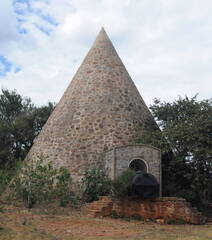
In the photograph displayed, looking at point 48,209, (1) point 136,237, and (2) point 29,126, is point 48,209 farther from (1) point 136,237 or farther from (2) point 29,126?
(2) point 29,126

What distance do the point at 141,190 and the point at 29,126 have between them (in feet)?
38.4

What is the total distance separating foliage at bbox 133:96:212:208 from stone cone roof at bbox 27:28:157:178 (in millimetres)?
1310

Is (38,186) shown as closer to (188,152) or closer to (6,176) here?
(6,176)

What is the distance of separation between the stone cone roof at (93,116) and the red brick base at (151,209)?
336cm

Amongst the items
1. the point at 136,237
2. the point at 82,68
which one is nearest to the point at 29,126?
the point at 82,68

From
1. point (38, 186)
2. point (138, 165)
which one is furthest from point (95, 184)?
point (38, 186)

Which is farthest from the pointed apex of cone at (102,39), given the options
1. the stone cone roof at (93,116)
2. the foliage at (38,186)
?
the foliage at (38,186)

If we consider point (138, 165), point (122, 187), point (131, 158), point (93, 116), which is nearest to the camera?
point (122, 187)

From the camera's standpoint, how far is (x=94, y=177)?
1359 centimetres

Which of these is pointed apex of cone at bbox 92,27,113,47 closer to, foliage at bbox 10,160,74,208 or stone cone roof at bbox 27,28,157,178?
stone cone roof at bbox 27,28,157,178

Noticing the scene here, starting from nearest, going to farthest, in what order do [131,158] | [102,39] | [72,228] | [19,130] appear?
1. [72,228]
2. [131,158]
3. [102,39]
4. [19,130]

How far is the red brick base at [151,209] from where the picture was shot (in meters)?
11.5

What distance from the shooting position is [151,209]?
11.7m

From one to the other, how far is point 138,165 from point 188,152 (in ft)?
6.37
